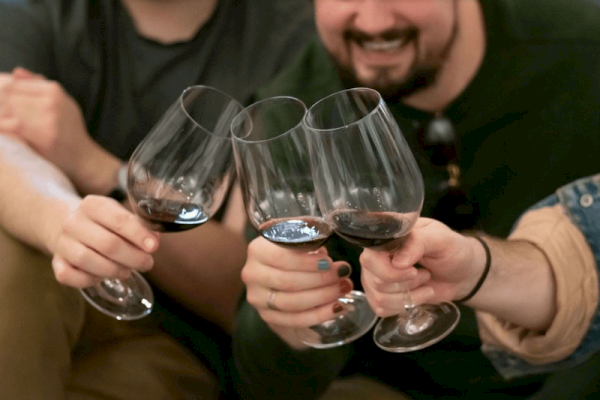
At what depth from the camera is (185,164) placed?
0.73 meters

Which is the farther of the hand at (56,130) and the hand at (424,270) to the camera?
the hand at (56,130)

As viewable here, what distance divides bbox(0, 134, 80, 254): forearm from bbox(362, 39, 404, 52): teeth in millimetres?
454

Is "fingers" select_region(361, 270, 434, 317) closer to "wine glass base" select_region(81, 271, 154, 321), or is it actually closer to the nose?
"wine glass base" select_region(81, 271, 154, 321)

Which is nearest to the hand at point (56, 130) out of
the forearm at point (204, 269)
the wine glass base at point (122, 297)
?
the forearm at point (204, 269)

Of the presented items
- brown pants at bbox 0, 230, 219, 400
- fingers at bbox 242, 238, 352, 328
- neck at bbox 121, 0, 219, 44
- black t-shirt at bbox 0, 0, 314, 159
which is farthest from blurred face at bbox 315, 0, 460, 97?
brown pants at bbox 0, 230, 219, 400

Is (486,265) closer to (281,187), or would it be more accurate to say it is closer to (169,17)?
(281,187)

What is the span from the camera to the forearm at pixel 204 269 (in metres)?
1.03

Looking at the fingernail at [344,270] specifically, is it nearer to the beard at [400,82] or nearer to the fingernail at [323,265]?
the fingernail at [323,265]

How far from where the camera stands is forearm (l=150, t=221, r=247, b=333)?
103 cm

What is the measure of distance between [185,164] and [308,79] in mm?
356

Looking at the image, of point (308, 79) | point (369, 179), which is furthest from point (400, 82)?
point (369, 179)

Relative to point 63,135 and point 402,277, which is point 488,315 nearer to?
point 402,277

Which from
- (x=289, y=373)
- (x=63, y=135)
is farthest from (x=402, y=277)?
(x=63, y=135)

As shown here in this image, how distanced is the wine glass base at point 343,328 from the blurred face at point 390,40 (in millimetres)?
333
